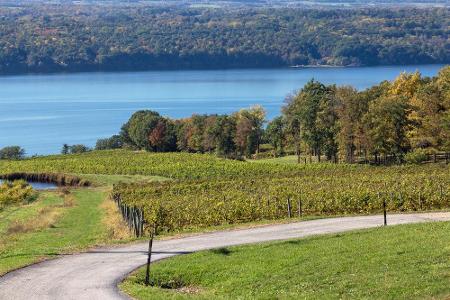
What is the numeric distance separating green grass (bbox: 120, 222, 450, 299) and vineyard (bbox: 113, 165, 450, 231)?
974 centimetres

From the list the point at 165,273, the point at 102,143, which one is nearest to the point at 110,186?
the point at 165,273

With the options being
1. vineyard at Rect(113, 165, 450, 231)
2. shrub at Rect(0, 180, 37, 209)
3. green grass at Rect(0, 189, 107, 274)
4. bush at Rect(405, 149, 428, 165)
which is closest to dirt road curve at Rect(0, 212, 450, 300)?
green grass at Rect(0, 189, 107, 274)

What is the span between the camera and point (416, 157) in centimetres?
7144

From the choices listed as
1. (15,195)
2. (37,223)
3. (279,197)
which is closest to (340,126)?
(15,195)

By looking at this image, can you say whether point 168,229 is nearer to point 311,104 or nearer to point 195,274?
point 195,274

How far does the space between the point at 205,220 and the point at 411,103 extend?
44541mm

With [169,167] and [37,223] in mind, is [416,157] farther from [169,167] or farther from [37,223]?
[37,223]

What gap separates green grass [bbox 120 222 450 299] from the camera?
1880 cm

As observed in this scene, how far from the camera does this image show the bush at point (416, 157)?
7150 centimetres

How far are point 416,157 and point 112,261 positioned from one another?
50.6 meters

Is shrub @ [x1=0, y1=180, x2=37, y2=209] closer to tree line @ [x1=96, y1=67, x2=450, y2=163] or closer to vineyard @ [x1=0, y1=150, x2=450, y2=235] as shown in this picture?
vineyard @ [x1=0, y1=150, x2=450, y2=235]

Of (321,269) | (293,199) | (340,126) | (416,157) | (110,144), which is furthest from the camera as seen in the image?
(110,144)

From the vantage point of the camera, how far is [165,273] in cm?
2298

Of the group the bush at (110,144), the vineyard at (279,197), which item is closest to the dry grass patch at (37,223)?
the vineyard at (279,197)
